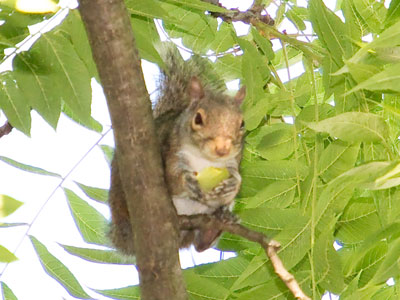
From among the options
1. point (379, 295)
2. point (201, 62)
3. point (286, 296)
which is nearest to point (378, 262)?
point (379, 295)

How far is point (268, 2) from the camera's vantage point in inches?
124

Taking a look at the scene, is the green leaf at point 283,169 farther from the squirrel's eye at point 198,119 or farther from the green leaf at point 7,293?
the green leaf at point 7,293

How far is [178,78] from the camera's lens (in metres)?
2.90

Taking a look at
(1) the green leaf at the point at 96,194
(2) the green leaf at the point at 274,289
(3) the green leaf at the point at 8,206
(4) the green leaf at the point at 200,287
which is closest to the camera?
(3) the green leaf at the point at 8,206

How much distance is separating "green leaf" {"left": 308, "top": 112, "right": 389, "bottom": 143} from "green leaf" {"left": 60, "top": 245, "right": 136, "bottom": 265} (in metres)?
0.91

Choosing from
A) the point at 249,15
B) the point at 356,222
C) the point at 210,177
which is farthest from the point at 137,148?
the point at 249,15

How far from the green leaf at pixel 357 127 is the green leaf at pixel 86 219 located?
1.00m

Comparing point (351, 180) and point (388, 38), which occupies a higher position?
point (388, 38)

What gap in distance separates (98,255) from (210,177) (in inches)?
16.5

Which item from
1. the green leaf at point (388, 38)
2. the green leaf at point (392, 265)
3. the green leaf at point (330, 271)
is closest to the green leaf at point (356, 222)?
the green leaf at point (330, 271)

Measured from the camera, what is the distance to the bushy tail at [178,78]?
2.87 m

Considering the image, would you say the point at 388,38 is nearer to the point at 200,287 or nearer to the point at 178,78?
the point at 200,287

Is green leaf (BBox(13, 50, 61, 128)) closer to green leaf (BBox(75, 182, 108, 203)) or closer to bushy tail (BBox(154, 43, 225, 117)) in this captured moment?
green leaf (BBox(75, 182, 108, 203))

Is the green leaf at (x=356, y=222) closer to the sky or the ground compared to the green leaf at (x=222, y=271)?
closer to the sky
